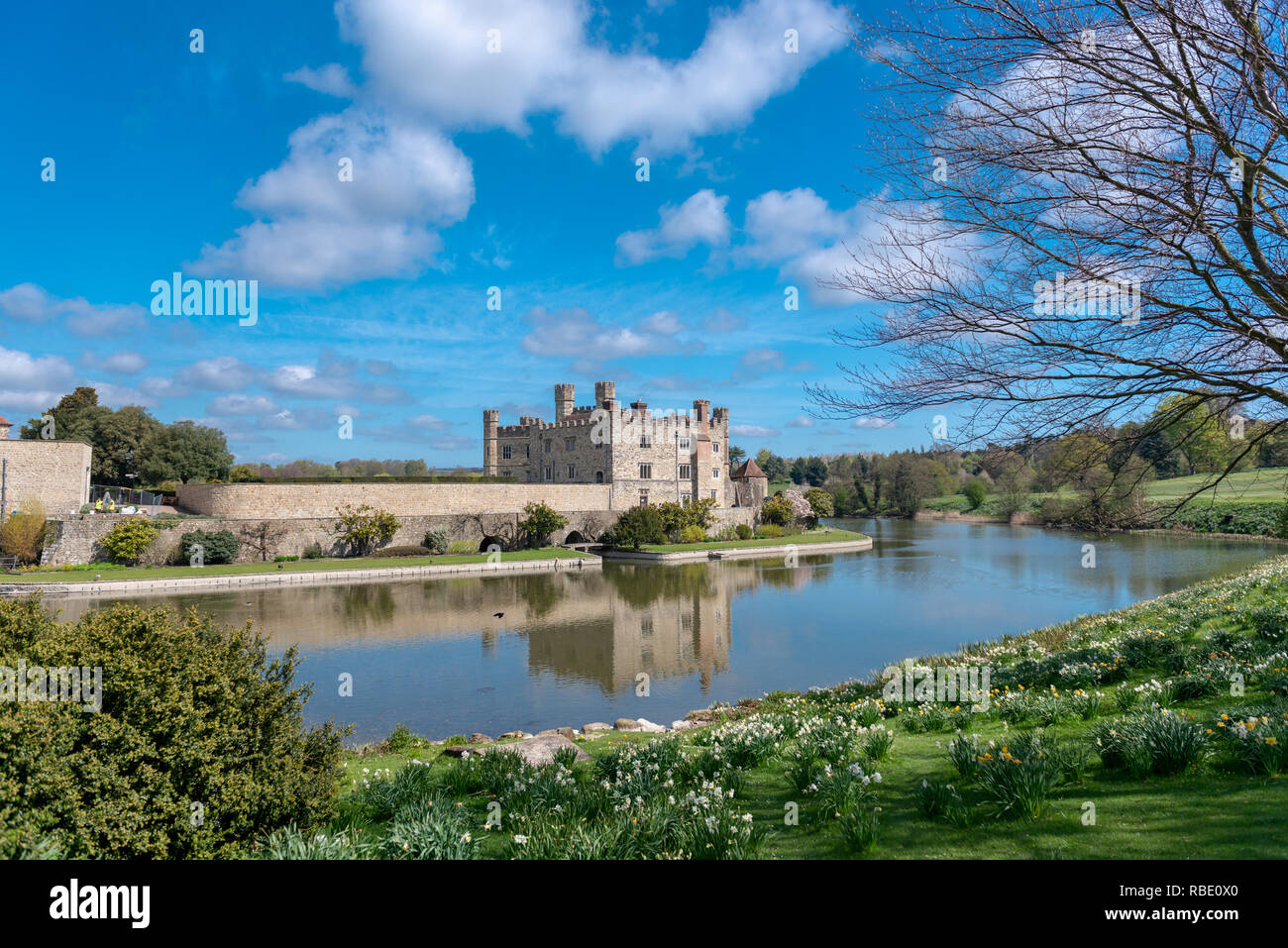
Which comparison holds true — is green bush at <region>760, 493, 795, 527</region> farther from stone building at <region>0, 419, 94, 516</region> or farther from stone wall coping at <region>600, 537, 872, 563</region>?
stone building at <region>0, 419, 94, 516</region>

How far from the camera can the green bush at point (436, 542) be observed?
119 feet

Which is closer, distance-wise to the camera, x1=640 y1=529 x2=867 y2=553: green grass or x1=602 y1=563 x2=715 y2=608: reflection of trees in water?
x1=602 y1=563 x2=715 y2=608: reflection of trees in water

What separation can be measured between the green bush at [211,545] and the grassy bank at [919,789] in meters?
28.2

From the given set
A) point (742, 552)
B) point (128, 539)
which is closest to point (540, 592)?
point (742, 552)

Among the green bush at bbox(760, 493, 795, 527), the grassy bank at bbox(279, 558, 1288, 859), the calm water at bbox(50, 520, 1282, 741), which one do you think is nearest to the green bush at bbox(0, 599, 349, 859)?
the grassy bank at bbox(279, 558, 1288, 859)

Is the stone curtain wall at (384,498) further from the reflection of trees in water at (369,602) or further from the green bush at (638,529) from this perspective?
the reflection of trees in water at (369,602)

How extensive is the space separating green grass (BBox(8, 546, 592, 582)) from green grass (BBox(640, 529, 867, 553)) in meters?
5.22

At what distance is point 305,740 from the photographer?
5.05m

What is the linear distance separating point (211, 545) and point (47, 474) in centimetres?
857

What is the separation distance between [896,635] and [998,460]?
13.0 meters
